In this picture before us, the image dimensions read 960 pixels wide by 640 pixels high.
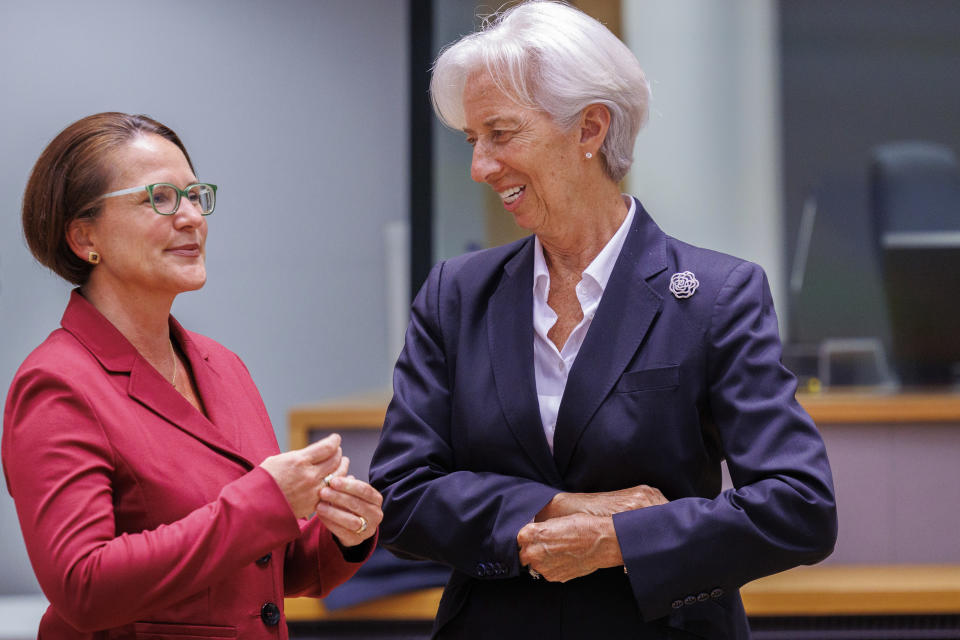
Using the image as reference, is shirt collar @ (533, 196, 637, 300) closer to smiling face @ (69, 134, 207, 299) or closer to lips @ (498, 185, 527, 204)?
lips @ (498, 185, 527, 204)

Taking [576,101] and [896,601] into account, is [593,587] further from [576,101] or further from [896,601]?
[896,601]

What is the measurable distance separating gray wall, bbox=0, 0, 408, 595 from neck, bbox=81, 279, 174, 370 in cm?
265

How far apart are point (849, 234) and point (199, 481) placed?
19.9 feet

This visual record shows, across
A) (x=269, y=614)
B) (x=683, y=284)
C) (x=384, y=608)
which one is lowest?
(x=384, y=608)

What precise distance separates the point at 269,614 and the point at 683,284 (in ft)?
2.58

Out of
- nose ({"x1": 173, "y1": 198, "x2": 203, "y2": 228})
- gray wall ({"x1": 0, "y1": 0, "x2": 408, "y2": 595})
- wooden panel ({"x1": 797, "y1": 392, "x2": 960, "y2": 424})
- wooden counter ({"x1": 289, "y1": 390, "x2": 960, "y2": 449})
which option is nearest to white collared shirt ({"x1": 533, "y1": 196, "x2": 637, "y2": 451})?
nose ({"x1": 173, "y1": 198, "x2": 203, "y2": 228})

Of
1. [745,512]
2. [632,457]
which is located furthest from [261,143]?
[745,512]

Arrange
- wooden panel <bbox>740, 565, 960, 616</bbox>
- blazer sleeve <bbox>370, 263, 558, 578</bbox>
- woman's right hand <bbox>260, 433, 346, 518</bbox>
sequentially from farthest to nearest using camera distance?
1. wooden panel <bbox>740, 565, 960, 616</bbox>
2. blazer sleeve <bbox>370, 263, 558, 578</bbox>
3. woman's right hand <bbox>260, 433, 346, 518</bbox>

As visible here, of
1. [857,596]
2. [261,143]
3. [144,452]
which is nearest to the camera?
[144,452]

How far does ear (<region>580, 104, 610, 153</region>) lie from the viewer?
68.2 inches

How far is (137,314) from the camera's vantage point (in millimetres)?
1657

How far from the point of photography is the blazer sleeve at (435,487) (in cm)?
160

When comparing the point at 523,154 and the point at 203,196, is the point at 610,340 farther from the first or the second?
the point at 203,196

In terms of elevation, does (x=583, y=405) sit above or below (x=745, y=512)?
above
